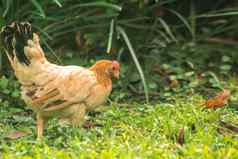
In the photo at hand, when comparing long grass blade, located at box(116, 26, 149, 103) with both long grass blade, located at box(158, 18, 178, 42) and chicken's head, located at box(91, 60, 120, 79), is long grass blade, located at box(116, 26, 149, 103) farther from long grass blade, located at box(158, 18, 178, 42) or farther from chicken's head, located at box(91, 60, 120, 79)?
chicken's head, located at box(91, 60, 120, 79)

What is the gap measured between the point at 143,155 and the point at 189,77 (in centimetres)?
268

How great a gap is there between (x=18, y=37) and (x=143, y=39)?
2.33m

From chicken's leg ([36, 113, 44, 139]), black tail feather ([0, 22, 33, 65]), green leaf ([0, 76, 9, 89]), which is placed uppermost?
black tail feather ([0, 22, 33, 65])

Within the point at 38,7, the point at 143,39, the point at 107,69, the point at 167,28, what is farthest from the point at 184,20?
the point at 107,69

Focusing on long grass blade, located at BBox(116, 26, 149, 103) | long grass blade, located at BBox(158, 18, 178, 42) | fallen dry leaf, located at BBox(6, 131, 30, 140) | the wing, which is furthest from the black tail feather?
long grass blade, located at BBox(158, 18, 178, 42)

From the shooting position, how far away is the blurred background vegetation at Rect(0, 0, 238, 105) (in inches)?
261

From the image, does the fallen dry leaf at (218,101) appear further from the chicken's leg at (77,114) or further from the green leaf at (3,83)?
the green leaf at (3,83)

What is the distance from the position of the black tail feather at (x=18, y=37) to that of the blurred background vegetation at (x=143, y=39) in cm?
106

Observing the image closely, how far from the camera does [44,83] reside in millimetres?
5082

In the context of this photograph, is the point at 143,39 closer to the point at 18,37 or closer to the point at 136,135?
the point at 136,135

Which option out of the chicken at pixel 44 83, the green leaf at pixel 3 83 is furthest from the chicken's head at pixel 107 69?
the green leaf at pixel 3 83

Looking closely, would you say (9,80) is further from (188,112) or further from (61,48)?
(188,112)

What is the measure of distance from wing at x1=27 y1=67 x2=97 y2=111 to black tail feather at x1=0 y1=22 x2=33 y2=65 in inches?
9.4

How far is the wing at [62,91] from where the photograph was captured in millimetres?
5027
